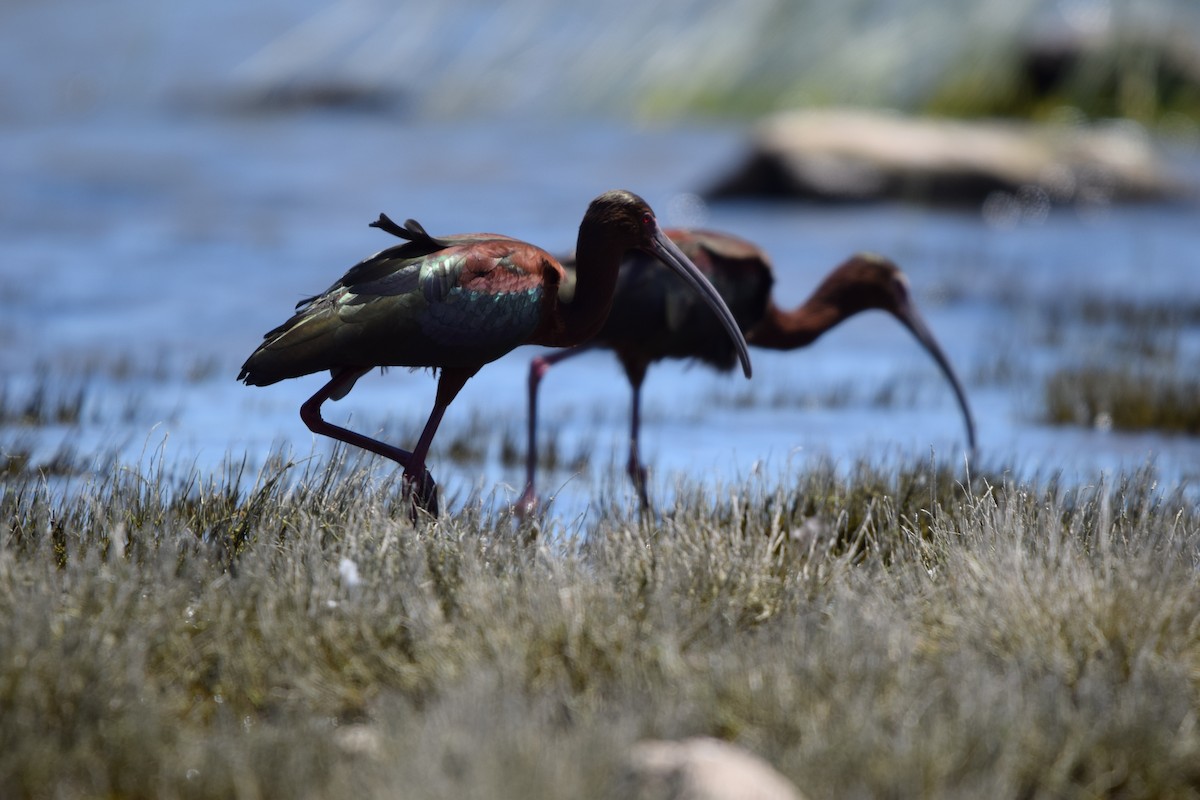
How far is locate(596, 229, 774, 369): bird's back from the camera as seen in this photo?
845 centimetres

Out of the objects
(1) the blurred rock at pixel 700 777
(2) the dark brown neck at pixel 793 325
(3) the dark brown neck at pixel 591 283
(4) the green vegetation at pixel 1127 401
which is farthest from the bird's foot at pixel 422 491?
(4) the green vegetation at pixel 1127 401

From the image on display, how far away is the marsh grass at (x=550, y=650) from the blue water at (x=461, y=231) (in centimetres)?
98

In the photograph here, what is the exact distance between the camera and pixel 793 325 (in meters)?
A: 9.16

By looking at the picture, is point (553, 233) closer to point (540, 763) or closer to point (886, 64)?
point (886, 64)

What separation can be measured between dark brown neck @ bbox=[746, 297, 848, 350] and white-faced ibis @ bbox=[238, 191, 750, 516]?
94.0 inches

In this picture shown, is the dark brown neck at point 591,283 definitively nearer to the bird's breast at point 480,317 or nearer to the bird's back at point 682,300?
the bird's breast at point 480,317

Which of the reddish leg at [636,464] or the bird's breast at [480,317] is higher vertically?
the bird's breast at [480,317]

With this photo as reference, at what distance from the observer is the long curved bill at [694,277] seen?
6.88 metres

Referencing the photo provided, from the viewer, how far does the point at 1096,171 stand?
25203 mm

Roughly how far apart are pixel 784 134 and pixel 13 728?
21.8 metres

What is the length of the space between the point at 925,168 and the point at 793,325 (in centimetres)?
1671

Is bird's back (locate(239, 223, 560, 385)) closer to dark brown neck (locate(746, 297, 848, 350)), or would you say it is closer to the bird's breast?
the bird's breast


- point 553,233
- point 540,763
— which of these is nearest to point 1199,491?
point 540,763

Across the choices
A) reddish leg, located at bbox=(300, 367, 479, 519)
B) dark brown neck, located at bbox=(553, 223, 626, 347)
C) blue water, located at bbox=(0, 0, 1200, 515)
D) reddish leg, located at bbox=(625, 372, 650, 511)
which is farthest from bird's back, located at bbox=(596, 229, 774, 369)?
reddish leg, located at bbox=(300, 367, 479, 519)
